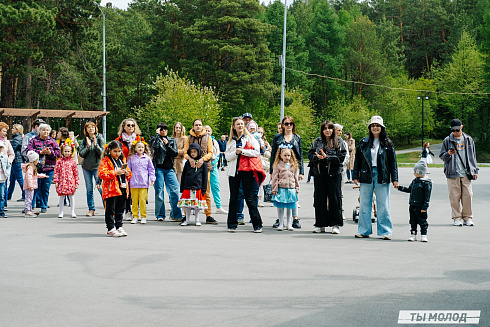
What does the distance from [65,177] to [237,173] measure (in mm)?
4081

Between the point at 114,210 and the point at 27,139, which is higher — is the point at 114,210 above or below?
below

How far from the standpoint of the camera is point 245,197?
36.8 ft

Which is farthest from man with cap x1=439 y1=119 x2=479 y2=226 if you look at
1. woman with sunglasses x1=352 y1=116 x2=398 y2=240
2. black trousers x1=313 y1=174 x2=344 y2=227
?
black trousers x1=313 y1=174 x2=344 y2=227

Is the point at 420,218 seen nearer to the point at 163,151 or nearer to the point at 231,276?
the point at 231,276

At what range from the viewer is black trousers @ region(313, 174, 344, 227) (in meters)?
10.8

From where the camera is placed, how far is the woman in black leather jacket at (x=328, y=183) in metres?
10.8

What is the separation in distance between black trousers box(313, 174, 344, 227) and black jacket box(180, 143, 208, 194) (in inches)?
87.9

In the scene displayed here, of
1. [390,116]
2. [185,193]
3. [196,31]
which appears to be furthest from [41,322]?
[390,116]

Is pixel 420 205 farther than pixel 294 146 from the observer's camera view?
No

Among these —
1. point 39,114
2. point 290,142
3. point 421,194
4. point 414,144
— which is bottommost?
point 421,194

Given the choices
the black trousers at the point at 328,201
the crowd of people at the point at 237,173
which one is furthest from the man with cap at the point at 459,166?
the black trousers at the point at 328,201

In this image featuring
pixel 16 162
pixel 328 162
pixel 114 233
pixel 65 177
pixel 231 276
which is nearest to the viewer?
pixel 231 276

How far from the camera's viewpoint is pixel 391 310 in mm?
5684

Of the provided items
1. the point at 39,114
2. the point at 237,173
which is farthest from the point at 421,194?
the point at 39,114
